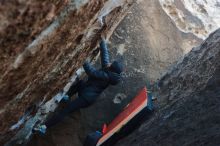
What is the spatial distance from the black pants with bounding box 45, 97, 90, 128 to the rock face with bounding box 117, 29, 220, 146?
0.84 metres

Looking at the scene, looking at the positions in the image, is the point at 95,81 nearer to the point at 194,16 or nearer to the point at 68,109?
the point at 68,109

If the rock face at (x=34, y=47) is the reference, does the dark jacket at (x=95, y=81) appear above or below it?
below

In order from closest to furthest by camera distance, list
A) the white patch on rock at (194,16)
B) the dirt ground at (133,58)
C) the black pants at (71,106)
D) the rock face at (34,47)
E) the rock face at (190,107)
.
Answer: the rock face at (34,47) → the rock face at (190,107) → the black pants at (71,106) → the dirt ground at (133,58) → the white patch on rock at (194,16)

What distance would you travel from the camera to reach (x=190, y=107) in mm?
4285

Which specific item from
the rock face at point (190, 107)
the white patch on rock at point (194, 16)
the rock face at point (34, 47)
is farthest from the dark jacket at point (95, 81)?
the white patch on rock at point (194, 16)

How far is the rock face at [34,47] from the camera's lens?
218cm

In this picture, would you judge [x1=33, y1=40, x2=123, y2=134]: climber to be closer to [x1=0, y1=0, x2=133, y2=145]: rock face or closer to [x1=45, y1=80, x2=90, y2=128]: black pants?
[x1=45, y1=80, x2=90, y2=128]: black pants

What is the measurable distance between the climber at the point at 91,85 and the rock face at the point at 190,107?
0.76 m

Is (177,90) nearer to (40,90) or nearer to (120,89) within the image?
(120,89)

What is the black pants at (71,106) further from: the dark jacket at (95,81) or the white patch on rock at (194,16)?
the white patch on rock at (194,16)

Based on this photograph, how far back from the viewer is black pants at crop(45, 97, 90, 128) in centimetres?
549

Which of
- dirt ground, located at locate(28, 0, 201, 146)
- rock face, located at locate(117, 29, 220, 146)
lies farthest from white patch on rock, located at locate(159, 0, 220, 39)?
rock face, located at locate(117, 29, 220, 146)

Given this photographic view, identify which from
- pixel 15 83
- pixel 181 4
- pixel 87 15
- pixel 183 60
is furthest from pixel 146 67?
pixel 15 83

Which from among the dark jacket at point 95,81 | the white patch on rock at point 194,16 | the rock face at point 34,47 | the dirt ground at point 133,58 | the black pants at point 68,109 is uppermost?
the rock face at point 34,47
